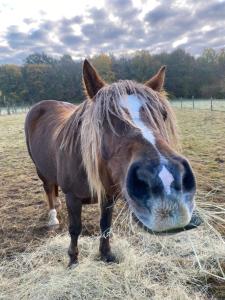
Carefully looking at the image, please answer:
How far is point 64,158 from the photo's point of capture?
9.52 feet

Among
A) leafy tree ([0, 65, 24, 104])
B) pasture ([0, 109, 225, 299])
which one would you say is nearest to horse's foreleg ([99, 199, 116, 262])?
pasture ([0, 109, 225, 299])

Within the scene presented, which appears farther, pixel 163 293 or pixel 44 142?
pixel 44 142

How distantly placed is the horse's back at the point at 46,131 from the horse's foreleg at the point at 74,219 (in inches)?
24.9

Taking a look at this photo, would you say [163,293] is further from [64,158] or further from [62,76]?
[62,76]

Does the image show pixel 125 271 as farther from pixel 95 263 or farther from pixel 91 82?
pixel 91 82

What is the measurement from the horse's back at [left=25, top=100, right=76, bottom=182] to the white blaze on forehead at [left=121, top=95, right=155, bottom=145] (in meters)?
1.48

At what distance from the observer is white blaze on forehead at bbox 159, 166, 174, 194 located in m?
1.38

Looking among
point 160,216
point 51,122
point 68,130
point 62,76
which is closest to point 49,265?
point 68,130

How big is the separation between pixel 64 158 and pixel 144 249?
1.34 meters

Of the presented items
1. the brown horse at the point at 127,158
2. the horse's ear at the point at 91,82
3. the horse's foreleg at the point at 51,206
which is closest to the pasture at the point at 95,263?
the horse's foreleg at the point at 51,206

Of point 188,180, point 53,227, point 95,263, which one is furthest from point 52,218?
point 188,180

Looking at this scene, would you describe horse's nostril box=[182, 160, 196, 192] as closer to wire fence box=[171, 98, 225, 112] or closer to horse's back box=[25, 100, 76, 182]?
horse's back box=[25, 100, 76, 182]

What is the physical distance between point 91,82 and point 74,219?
1451mm

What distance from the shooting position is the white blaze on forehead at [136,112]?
1.66 m
